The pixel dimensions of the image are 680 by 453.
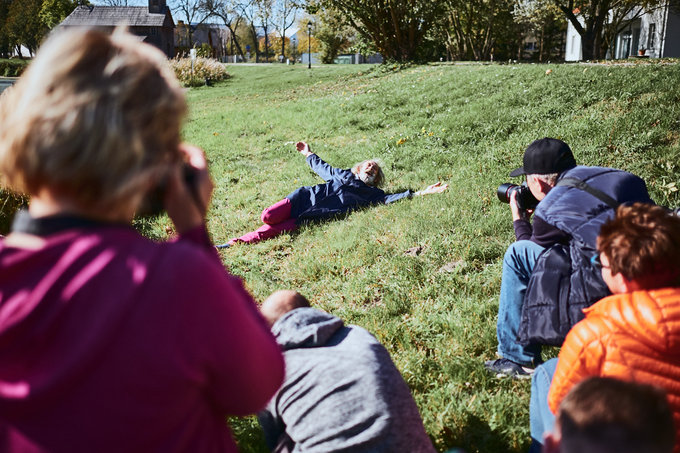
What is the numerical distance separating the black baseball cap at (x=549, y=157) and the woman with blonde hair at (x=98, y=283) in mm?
2577

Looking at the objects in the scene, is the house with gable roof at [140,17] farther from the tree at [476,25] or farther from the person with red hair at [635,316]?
the person with red hair at [635,316]

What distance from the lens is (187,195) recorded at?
4.47 feet

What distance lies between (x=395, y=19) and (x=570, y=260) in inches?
785

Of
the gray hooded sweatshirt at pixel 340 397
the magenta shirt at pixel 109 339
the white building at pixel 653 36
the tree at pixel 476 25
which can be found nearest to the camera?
the magenta shirt at pixel 109 339

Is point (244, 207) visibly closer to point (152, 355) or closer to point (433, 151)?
point (433, 151)

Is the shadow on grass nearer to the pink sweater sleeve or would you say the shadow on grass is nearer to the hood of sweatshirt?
the hood of sweatshirt

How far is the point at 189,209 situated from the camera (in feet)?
4.49

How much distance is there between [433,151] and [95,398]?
7482 millimetres

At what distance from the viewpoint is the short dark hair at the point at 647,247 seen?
2.13 m

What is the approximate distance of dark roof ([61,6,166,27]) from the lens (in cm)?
6994

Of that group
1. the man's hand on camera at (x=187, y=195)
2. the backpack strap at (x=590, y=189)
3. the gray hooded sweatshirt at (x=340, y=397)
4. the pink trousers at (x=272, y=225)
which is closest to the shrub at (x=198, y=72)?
the pink trousers at (x=272, y=225)

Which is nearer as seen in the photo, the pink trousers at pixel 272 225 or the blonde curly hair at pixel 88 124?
the blonde curly hair at pixel 88 124

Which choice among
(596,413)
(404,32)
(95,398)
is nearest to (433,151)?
(596,413)

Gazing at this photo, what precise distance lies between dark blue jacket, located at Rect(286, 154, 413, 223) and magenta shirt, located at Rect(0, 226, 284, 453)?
5463mm
